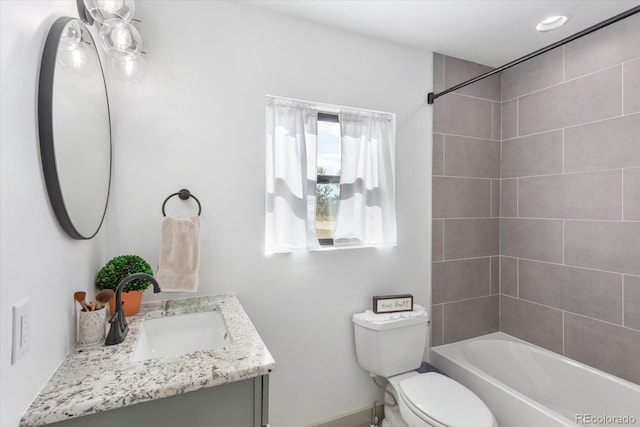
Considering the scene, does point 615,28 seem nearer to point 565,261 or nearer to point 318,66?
point 565,261

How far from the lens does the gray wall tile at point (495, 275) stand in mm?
2646

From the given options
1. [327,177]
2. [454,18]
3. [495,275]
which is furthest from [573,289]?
[454,18]

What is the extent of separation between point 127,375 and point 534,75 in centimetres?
305

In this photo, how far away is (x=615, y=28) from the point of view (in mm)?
1977

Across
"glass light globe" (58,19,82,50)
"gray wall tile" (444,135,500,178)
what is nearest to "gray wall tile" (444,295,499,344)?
"gray wall tile" (444,135,500,178)

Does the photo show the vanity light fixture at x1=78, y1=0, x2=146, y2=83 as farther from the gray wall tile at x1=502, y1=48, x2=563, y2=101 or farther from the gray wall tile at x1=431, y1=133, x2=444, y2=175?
the gray wall tile at x1=502, y1=48, x2=563, y2=101

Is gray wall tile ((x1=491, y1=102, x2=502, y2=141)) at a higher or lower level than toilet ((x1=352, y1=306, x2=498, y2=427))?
higher

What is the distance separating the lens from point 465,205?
2510 mm

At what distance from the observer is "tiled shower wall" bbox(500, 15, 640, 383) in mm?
1911

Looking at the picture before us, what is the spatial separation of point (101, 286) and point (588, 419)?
2.73m

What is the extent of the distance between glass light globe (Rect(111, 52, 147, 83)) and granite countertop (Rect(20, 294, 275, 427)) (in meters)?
1.08

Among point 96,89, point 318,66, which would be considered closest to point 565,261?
point 318,66

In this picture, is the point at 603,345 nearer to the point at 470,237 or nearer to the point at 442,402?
the point at 470,237

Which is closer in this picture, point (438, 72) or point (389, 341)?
point (389, 341)
